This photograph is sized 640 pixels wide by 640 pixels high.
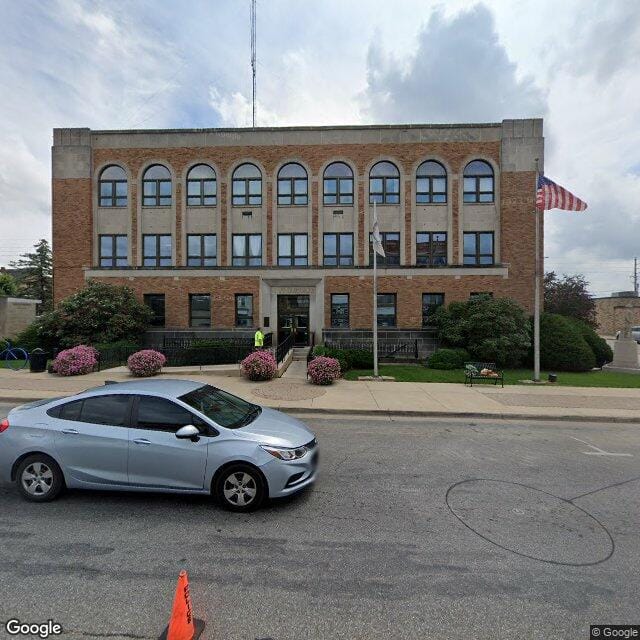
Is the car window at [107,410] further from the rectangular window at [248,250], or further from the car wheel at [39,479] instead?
the rectangular window at [248,250]

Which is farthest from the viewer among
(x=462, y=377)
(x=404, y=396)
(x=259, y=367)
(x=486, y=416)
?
(x=462, y=377)

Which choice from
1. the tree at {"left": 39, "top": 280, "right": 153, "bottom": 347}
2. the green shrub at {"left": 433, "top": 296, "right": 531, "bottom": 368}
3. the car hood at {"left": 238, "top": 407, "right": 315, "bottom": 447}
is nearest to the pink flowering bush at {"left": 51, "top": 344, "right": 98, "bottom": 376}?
the tree at {"left": 39, "top": 280, "right": 153, "bottom": 347}

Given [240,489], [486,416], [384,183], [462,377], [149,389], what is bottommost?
[486,416]

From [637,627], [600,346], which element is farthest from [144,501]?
[600,346]

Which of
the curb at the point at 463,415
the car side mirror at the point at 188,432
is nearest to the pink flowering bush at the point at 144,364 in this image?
the curb at the point at 463,415

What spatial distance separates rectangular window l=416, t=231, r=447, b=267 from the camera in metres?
20.3

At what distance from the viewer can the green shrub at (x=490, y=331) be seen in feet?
51.1

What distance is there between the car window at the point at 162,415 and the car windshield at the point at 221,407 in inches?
5.7

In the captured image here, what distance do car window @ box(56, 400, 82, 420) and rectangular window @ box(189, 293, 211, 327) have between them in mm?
16670

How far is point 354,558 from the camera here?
3248mm

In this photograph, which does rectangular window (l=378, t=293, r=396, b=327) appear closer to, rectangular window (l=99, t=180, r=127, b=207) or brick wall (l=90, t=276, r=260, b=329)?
brick wall (l=90, t=276, r=260, b=329)

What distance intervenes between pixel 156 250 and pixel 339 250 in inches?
446

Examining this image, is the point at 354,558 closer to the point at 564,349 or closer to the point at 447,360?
the point at 447,360

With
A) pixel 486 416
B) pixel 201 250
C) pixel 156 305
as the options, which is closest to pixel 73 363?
pixel 156 305
